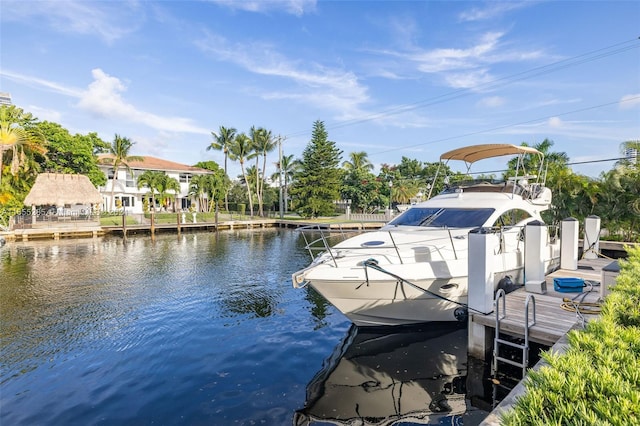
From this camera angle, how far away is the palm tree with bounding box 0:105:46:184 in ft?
89.5

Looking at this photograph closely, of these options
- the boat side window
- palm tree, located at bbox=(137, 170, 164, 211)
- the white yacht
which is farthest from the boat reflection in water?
palm tree, located at bbox=(137, 170, 164, 211)

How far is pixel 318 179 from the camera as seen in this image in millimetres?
42812

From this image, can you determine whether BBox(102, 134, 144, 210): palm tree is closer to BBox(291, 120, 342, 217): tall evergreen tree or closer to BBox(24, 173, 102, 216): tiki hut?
BBox(24, 173, 102, 216): tiki hut

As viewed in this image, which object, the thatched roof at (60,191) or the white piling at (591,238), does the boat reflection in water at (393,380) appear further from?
the thatched roof at (60,191)

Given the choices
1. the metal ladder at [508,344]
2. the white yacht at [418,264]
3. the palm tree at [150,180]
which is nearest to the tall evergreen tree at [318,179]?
the palm tree at [150,180]

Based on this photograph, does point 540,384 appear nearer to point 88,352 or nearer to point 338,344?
point 338,344

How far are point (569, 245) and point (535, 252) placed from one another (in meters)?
2.84

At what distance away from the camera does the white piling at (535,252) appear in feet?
25.4

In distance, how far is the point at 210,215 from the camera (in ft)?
134

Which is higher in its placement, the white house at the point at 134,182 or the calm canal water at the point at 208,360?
the white house at the point at 134,182

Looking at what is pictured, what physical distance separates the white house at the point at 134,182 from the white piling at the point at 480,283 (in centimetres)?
4296

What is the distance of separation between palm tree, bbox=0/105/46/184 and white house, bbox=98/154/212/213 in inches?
424

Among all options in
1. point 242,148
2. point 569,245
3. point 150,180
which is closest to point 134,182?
point 150,180

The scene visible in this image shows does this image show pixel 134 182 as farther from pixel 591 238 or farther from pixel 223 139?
pixel 591 238
